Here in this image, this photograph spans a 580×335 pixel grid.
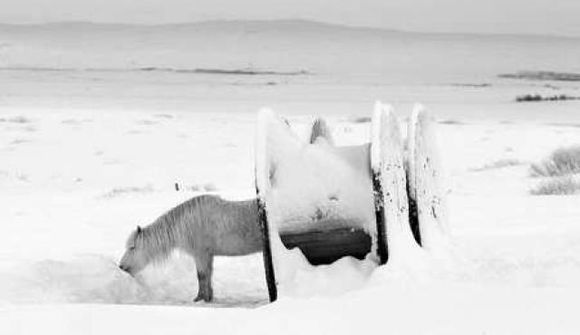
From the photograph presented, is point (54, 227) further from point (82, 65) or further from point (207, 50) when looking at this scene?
point (207, 50)

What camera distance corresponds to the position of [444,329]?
14.3 feet

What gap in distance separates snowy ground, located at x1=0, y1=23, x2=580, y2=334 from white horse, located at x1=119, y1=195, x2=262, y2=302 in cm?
27

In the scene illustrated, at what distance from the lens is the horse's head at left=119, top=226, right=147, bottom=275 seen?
Answer: 265 inches

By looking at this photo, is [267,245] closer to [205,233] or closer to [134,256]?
[205,233]

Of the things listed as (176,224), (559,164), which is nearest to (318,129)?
(176,224)

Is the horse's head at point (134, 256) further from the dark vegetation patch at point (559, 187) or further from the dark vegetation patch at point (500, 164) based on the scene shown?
the dark vegetation patch at point (500, 164)

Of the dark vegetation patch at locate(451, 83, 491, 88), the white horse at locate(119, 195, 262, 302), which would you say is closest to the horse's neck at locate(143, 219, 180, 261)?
the white horse at locate(119, 195, 262, 302)

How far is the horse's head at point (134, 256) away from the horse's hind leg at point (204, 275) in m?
0.43

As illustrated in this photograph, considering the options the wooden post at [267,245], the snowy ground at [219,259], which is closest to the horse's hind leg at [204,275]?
the snowy ground at [219,259]

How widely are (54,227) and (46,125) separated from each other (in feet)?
49.9

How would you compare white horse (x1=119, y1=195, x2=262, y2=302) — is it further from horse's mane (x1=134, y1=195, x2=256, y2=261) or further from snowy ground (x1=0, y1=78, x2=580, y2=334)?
snowy ground (x1=0, y1=78, x2=580, y2=334)

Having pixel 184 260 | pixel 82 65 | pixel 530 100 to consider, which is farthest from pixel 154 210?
pixel 82 65

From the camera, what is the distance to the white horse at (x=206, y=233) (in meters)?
6.62

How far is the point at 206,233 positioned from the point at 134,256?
0.61m
